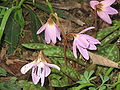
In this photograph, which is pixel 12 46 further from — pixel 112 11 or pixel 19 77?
pixel 112 11

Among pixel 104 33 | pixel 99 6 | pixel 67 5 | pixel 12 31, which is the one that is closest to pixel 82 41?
pixel 99 6

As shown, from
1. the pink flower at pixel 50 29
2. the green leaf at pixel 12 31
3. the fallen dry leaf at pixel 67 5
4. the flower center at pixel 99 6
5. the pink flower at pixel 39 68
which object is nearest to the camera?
the pink flower at pixel 39 68

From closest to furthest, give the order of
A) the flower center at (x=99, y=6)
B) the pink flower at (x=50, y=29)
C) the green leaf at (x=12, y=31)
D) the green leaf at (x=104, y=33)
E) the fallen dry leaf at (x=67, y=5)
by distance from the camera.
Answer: the pink flower at (x=50, y=29) < the flower center at (x=99, y=6) < the green leaf at (x=104, y=33) < the green leaf at (x=12, y=31) < the fallen dry leaf at (x=67, y=5)

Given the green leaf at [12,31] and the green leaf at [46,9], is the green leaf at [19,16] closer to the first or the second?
the green leaf at [12,31]

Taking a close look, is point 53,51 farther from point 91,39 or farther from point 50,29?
point 91,39

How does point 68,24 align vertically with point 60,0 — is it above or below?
below

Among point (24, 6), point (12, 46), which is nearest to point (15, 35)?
point (12, 46)

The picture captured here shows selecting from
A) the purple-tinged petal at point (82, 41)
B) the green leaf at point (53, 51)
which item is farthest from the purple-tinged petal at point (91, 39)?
the green leaf at point (53, 51)
